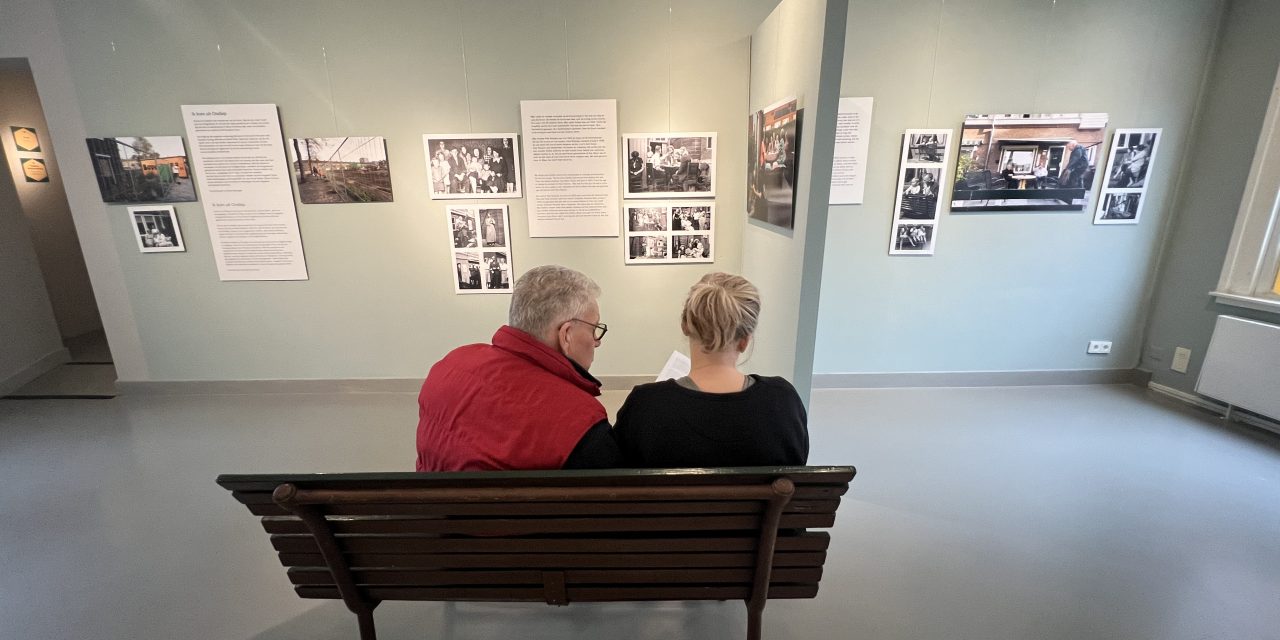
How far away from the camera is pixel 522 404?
129 cm

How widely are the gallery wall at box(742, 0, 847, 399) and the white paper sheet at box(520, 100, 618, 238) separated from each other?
4.09 ft

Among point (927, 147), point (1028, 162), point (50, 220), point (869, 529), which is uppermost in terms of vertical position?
point (927, 147)

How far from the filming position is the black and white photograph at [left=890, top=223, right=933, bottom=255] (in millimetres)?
3674

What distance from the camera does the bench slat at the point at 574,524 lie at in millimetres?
1196

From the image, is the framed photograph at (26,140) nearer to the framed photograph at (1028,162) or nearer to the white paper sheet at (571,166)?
the white paper sheet at (571,166)

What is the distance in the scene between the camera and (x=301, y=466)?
2.91 meters

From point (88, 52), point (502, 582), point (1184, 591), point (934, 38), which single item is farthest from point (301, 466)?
point (934, 38)

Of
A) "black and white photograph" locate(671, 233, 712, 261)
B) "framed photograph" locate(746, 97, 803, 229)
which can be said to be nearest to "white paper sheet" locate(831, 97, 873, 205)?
"framed photograph" locate(746, 97, 803, 229)

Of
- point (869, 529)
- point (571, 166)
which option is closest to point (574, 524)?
point (869, 529)

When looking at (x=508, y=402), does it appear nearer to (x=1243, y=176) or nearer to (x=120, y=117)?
(x=120, y=117)

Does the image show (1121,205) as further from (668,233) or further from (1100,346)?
(668,233)

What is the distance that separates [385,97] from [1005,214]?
5014mm

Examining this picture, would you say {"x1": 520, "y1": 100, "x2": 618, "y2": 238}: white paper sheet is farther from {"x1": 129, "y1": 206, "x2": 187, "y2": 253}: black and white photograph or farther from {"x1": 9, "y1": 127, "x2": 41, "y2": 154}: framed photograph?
{"x1": 9, "y1": 127, "x2": 41, "y2": 154}: framed photograph

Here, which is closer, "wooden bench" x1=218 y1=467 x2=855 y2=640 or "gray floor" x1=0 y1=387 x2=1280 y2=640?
"wooden bench" x1=218 y1=467 x2=855 y2=640
